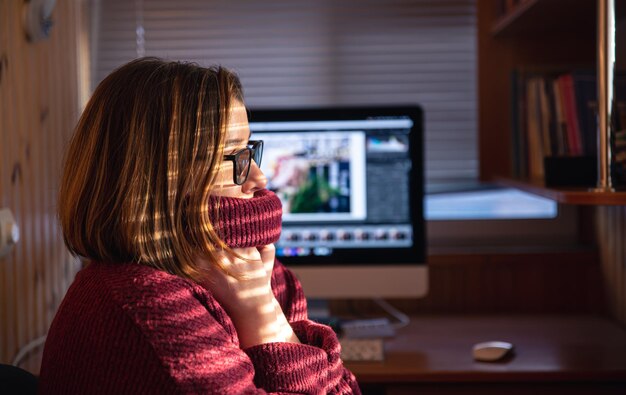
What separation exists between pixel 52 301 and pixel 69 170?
2.77 feet

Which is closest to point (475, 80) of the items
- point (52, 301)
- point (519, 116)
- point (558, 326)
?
point (519, 116)

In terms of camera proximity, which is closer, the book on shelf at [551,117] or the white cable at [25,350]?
the white cable at [25,350]

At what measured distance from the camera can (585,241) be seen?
2.10 metres

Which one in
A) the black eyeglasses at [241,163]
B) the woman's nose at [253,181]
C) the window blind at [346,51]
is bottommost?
the woman's nose at [253,181]

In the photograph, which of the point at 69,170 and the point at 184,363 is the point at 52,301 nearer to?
the point at 69,170

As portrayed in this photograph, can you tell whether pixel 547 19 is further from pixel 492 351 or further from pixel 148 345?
pixel 148 345

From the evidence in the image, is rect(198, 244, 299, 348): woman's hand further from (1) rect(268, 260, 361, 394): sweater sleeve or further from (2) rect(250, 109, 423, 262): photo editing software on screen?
(2) rect(250, 109, 423, 262): photo editing software on screen

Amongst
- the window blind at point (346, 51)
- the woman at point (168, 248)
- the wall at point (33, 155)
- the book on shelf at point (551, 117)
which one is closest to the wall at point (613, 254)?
the book on shelf at point (551, 117)

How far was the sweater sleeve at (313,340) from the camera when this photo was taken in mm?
1064

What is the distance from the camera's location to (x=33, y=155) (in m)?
Answer: 1.60

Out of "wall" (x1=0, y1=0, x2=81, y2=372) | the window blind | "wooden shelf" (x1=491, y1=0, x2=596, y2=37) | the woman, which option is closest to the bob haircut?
the woman

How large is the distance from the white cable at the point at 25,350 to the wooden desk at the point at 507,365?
66cm

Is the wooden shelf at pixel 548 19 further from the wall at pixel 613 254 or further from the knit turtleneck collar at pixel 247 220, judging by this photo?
the knit turtleneck collar at pixel 247 220

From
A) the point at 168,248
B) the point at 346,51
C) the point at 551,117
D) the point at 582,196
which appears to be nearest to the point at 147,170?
the point at 168,248
